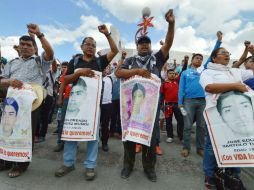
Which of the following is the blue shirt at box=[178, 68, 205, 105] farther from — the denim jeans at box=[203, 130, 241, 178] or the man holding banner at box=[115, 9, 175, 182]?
the denim jeans at box=[203, 130, 241, 178]

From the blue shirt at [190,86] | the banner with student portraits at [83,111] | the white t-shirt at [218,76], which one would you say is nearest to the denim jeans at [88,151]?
the banner with student portraits at [83,111]

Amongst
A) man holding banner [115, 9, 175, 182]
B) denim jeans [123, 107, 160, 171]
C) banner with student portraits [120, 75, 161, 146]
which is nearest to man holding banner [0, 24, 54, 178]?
man holding banner [115, 9, 175, 182]

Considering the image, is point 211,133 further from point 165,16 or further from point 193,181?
point 165,16

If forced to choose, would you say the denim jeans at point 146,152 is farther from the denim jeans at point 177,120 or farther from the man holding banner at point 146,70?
the denim jeans at point 177,120

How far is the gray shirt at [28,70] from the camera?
3.78 meters

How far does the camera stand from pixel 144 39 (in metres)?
3.65

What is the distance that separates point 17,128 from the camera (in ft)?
11.3

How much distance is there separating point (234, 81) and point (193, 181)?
1587 millimetres

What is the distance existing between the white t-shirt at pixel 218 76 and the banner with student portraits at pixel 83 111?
4.90ft

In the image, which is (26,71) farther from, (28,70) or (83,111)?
(83,111)

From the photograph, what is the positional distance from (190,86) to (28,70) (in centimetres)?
303

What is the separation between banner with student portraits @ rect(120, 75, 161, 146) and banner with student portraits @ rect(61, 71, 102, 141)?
402 millimetres

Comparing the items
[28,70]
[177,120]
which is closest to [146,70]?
[28,70]

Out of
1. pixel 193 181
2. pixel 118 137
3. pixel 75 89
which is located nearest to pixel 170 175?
pixel 193 181
